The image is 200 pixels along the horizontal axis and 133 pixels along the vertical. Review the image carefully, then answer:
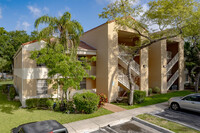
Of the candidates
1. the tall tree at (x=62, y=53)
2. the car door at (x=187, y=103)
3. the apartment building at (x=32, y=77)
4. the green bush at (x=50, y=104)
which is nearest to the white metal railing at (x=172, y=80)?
the car door at (x=187, y=103)

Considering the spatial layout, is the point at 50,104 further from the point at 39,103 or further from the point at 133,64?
the point at 133,64

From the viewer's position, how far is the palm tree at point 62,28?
1045cm

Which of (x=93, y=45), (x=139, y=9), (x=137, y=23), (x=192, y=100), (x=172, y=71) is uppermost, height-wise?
(x=139, y=9)

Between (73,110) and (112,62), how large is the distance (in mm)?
6293

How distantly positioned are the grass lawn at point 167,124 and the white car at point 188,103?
2.85 meters

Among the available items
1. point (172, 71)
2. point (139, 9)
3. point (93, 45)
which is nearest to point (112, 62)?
point (93, 45)

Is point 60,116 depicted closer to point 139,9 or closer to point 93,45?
point 93,45

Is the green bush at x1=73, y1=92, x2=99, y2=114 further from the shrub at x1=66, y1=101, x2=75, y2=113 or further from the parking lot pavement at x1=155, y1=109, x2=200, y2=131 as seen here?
the parking lot pavement at x1=155, y1=109, x2=200, y2=131

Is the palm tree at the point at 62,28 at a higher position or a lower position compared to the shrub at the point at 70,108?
higher

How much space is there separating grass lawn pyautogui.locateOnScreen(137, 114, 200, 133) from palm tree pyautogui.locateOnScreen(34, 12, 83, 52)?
8.12 metres

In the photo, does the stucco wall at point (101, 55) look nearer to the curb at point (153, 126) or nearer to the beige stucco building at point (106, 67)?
the beige stucco building at point (106, 67)

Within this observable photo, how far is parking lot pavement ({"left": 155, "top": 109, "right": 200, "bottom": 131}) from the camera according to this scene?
27.3ft

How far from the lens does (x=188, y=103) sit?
9992 mm

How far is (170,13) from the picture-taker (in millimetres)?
12844
